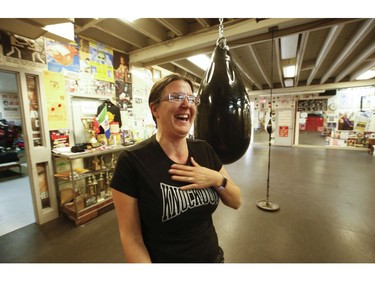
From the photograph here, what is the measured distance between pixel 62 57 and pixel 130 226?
2746 millimetres

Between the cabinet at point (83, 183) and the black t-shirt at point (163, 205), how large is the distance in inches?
76.1

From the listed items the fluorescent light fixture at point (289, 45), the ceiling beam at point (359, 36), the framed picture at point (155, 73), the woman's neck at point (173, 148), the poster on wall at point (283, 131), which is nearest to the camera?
the woman's neck at point (173, 148)

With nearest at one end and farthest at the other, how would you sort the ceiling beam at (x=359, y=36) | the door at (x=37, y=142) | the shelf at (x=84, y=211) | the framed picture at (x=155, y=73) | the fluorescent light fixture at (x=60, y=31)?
1. the fluorescent light fixture at (x=60, y=31)
2. the door at (x=37, y=142)
3. the shelf at (x=84, y=211)
4. the ceiling beam at (x=359, y=36)
5. the framed picture at (x=155, y=73)

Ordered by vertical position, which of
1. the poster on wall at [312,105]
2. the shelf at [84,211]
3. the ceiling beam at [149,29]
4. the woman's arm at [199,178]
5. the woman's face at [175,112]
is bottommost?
the shelf at [84,211]

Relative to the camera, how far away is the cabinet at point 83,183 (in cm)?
241

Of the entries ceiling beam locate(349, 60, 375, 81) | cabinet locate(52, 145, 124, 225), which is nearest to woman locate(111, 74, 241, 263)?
cabinet locate(52, 145, 124, 225)

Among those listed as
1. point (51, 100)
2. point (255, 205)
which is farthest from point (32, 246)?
point (255, 205)

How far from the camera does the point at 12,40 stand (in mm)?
2049

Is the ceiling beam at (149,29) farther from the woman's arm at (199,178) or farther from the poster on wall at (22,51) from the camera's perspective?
the woman's arm at (199,178)

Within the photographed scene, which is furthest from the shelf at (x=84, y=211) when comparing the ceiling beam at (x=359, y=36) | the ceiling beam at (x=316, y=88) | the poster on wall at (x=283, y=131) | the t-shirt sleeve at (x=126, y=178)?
the poster on wall at (x=283, y=131)

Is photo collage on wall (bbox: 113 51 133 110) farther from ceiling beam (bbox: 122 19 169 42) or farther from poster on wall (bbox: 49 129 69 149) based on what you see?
poster on wall (bbox: 49 129 69 149)

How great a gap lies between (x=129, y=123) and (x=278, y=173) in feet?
12.4

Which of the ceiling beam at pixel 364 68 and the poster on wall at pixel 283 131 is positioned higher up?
the ceiling beam at pixel 364 68
